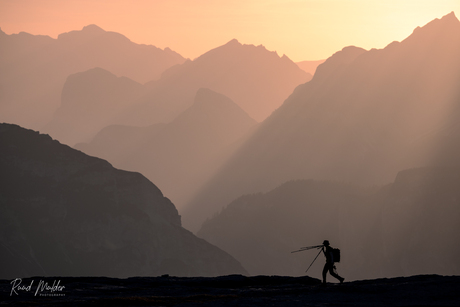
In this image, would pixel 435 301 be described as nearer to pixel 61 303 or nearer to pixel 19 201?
pixel 61 303

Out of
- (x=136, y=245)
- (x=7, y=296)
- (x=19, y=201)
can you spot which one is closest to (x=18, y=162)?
(x=19, y=201)

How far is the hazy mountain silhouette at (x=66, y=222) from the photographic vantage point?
17525 centimetres

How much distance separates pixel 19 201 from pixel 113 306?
159 metres

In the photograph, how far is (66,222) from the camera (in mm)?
187500

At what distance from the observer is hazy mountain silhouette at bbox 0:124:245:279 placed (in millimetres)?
175250
